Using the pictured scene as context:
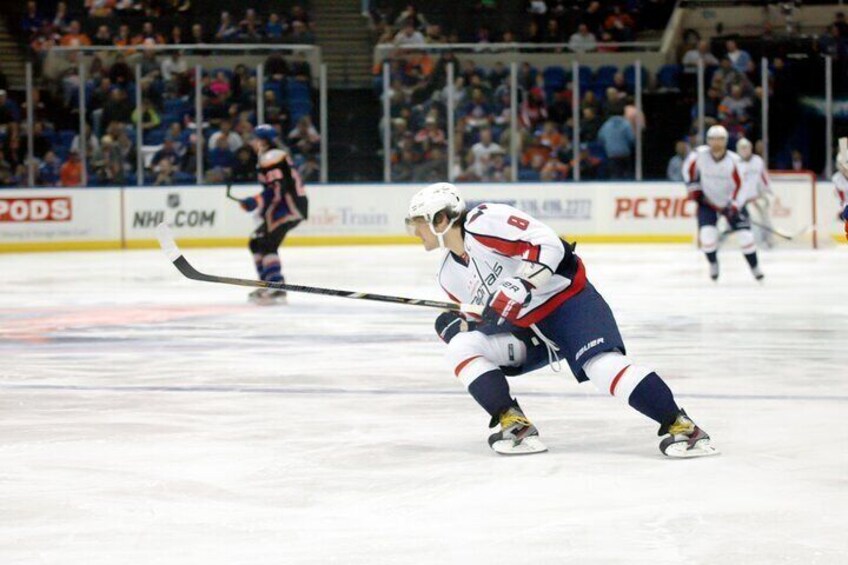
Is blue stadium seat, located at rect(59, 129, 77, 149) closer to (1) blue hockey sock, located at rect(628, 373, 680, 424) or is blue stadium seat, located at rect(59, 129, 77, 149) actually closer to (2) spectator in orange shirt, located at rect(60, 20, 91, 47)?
(2) spectator in orange shirt, located at rect(60, 20, 91, 47)

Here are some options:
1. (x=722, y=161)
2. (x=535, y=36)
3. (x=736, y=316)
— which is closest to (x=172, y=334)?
(x=736, y=316)

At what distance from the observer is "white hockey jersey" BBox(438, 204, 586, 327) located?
459 centimetres

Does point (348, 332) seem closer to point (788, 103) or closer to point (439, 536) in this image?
point (439, 536)

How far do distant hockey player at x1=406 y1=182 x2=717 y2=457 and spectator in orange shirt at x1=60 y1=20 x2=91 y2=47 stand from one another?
15.1 m

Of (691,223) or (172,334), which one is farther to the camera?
(691,223)

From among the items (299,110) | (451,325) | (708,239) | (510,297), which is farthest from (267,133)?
(510,297)

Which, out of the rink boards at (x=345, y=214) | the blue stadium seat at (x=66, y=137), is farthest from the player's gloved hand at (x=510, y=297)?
the blue stadium seat at (x=66, y=137)

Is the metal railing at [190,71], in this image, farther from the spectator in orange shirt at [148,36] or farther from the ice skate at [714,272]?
the ice skate at [714,272]

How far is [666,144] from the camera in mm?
17766

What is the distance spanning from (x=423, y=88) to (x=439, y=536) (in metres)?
14.0

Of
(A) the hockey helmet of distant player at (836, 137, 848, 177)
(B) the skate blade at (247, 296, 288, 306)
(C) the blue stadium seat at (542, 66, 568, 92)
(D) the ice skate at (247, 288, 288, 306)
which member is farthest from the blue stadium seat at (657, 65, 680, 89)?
(A) the hockey helmet of distant player at (836, 137, 848, 177)

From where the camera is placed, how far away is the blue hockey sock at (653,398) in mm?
4617

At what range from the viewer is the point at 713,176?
12438mm

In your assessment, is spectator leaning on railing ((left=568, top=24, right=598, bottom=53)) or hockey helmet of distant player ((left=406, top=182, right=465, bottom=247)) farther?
spectator leaning on railing ((left=568, top=24, right=598, bottom=53))
